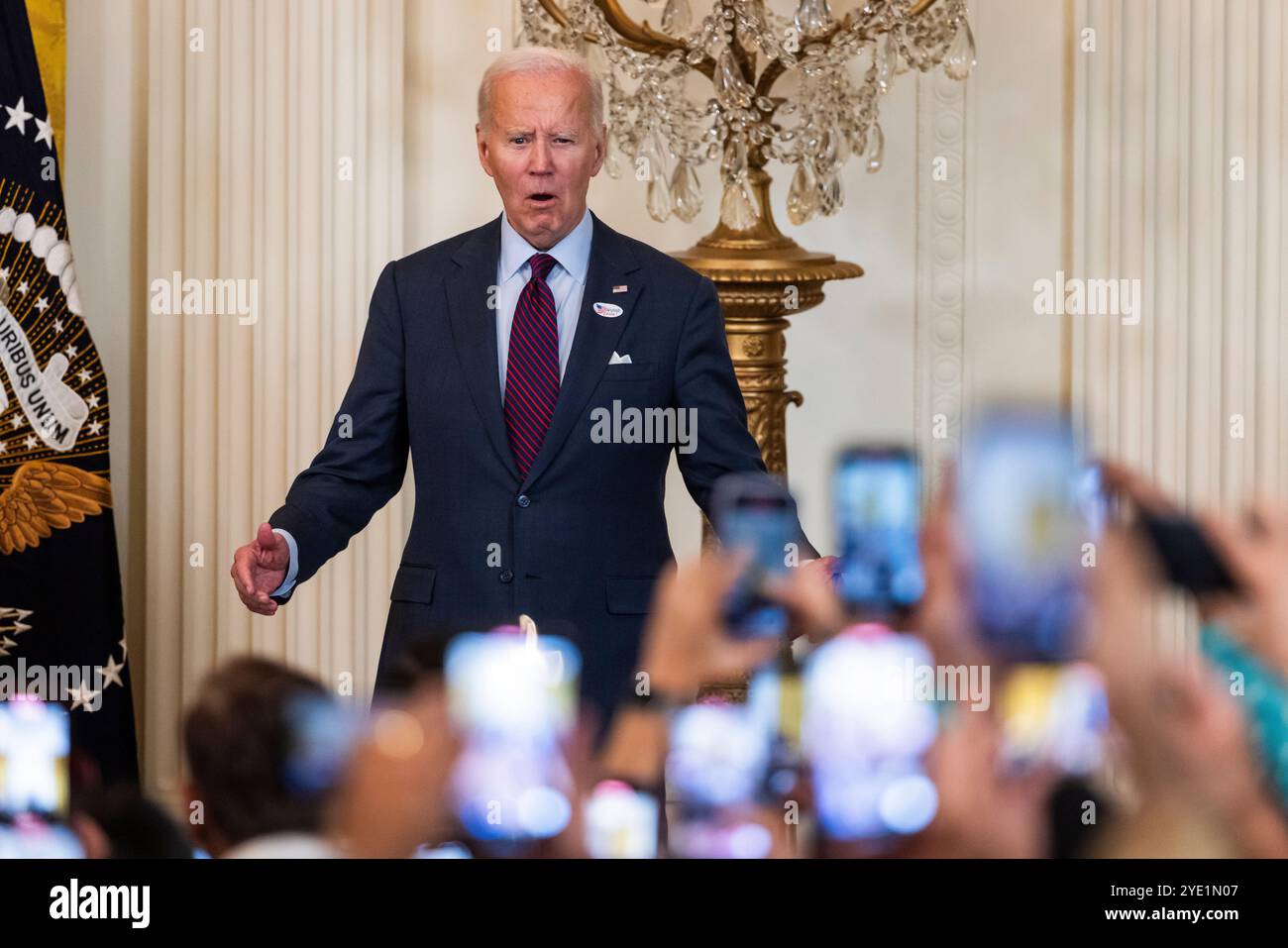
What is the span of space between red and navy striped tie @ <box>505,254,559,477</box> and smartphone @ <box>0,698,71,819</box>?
1.21m

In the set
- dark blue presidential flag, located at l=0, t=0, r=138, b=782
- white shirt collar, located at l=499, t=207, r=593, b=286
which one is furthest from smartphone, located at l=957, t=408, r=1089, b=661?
dark blue presidential flag, located at l=0, t=0, r=138, b=782

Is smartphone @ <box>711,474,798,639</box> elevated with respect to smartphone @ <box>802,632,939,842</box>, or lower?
elevated

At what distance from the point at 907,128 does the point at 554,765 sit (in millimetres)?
3421

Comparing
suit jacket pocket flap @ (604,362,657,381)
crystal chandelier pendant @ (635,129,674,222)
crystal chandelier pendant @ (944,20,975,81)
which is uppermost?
crystal chandelier pendant @ (944,20,975,81)

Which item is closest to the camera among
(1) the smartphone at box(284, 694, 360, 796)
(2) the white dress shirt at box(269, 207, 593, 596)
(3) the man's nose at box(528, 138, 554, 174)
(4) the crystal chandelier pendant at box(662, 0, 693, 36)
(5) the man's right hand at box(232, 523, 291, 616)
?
(1) the smartphone at box(284, 694, 360, 796)

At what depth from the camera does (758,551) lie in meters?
1.02

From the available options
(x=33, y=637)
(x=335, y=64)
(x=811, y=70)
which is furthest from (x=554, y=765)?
(x=335, y=64)

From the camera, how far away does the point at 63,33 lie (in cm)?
367

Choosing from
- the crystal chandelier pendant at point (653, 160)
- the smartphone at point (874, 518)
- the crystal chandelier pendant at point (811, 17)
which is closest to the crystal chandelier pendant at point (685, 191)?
the crystal chandelier pendant at point (653, 160)

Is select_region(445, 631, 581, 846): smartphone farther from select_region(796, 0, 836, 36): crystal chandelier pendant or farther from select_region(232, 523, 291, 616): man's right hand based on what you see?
select_region(796, 0, 836, 36): crystal chandelier pendant

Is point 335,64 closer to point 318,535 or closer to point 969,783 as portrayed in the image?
point 318,535

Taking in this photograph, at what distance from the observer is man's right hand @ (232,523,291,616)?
1862mm

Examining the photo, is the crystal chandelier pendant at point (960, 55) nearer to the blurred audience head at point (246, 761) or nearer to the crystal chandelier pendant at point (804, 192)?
the crystal chandelier pendant at point (804, 192)

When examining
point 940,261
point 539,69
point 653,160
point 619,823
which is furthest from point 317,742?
point 940,261
